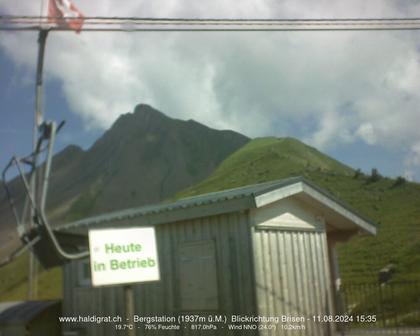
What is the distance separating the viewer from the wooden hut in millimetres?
10180

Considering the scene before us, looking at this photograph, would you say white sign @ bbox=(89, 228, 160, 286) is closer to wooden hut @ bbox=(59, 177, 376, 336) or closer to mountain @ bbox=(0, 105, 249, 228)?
wooden hut @ bbox=(59, 177, 376, 336)

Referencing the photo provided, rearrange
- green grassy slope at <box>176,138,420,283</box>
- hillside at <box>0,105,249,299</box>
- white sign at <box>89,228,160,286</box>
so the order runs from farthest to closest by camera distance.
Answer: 1. hillside at <box>0,105,249,299</box>
2. green grassy slope at <box>176,138,420,283</box>
3. white sign at <box>89,228,160,286</box>

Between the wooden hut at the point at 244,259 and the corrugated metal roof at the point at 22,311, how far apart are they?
134cm

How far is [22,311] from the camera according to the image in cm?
1281

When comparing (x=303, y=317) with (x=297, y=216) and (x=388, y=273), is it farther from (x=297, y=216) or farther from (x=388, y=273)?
(x=388, y=273)

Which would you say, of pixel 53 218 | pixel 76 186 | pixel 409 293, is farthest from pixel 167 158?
pixel 409 293

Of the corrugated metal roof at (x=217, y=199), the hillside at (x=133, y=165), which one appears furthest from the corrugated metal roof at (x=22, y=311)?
the hillside at (x=133, y=165)

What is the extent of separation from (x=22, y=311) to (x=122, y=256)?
26.2 feet

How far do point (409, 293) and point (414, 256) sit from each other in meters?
8.47

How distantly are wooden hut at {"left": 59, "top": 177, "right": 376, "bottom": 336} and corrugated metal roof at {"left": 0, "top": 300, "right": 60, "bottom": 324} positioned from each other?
1337 millimetres

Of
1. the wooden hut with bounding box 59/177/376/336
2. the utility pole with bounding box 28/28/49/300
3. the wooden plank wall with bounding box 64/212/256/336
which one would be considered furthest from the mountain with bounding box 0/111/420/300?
the utility pole with bounding box 28/28/49/300

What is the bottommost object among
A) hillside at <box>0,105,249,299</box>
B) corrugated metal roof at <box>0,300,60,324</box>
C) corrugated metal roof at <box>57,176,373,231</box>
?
corrugated metal roof at <box>0,300,60,324</box>

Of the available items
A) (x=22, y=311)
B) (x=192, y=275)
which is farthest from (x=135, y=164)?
(x=192, y=275)

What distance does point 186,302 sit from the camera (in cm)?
1095
